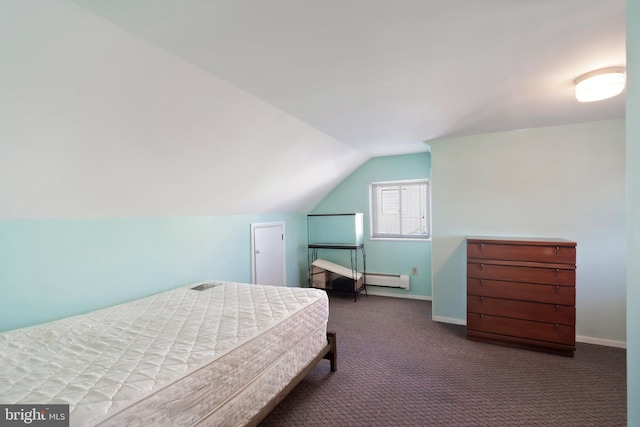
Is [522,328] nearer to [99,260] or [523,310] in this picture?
[523,310]

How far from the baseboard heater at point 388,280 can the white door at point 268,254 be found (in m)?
1.36

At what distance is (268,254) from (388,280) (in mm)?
1882

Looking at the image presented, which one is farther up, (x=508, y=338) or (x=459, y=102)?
(x=459, y=102)

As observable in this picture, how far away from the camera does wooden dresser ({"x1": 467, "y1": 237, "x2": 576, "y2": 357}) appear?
2.62 metres

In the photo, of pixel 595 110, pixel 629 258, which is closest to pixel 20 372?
pixel 629 258

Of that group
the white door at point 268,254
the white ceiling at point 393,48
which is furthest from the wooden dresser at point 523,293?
the white door at point 268,254

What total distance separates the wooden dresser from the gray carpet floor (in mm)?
139

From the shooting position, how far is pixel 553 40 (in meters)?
1.54

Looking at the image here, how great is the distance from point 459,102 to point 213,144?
1.95 m

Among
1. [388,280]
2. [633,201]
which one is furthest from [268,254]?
[633,201]

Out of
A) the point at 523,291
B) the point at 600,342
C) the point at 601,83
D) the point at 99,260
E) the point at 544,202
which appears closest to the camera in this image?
the point at 601,83

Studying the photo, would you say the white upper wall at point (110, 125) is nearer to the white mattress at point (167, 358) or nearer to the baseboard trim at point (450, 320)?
the white mattress at point (167, 358)

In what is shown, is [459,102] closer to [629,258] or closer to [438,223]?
[438,223]

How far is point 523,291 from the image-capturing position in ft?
9.04
